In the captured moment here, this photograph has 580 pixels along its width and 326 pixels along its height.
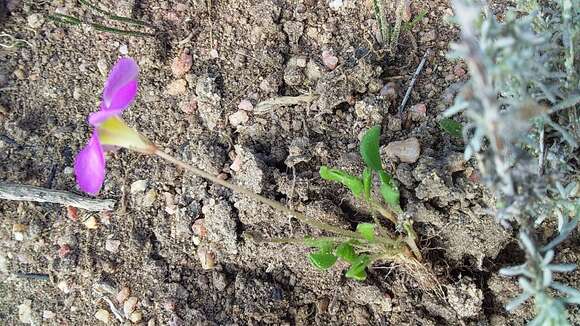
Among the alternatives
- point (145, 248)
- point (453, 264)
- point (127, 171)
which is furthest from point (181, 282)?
point (453, 264)

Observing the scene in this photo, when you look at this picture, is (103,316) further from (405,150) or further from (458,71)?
(458,71)

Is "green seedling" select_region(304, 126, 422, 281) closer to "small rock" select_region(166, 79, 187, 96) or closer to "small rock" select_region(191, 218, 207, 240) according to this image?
"small rock" select_region(191, 218, 207, 240)

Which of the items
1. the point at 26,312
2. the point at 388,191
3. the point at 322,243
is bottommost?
the point at 26,312

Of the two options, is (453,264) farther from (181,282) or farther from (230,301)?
(181,282)

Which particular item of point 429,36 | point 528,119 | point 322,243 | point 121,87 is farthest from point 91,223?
point 528,119

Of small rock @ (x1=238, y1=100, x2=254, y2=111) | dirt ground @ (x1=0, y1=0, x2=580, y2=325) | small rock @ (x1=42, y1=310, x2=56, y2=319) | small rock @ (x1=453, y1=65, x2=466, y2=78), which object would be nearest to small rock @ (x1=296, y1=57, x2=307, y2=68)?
dirt ground @ (x1=0, y1=0, x2=580, y2=325)

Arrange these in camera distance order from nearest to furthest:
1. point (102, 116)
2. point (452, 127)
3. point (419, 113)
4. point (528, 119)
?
point (528, 119), point (102, 116), point (452, 127), point (419, 113)
